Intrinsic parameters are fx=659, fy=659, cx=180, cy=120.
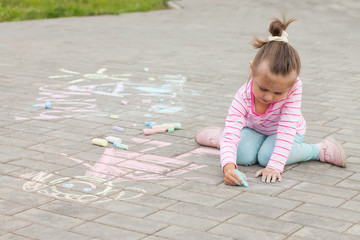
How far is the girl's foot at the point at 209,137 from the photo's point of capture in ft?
15.2

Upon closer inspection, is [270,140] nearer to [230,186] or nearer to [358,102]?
[230,186]

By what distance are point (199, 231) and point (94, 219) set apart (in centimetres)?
54

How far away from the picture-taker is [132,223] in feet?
10.8

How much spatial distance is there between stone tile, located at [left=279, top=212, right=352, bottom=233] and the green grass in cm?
1032

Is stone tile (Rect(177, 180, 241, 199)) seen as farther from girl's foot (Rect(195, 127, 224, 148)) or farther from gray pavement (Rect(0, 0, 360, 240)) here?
girl's foot (Rect(195, 127, 224, 148))

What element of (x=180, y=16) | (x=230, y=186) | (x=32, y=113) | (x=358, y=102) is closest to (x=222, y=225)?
(x=230, y=186)

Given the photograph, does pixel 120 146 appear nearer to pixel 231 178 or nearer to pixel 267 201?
pixel 231 178

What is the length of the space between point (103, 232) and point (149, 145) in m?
1.56

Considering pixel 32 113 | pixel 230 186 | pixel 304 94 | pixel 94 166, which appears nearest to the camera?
→ pixel 230 186

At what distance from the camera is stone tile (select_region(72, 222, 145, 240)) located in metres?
3.12

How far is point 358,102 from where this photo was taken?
6250 mm

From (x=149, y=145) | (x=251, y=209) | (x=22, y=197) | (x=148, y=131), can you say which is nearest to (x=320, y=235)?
(x=251, y=209)

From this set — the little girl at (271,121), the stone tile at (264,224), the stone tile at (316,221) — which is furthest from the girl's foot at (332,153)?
the stone tile at (264,224)

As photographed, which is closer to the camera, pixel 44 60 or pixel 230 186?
pixel 230 186
